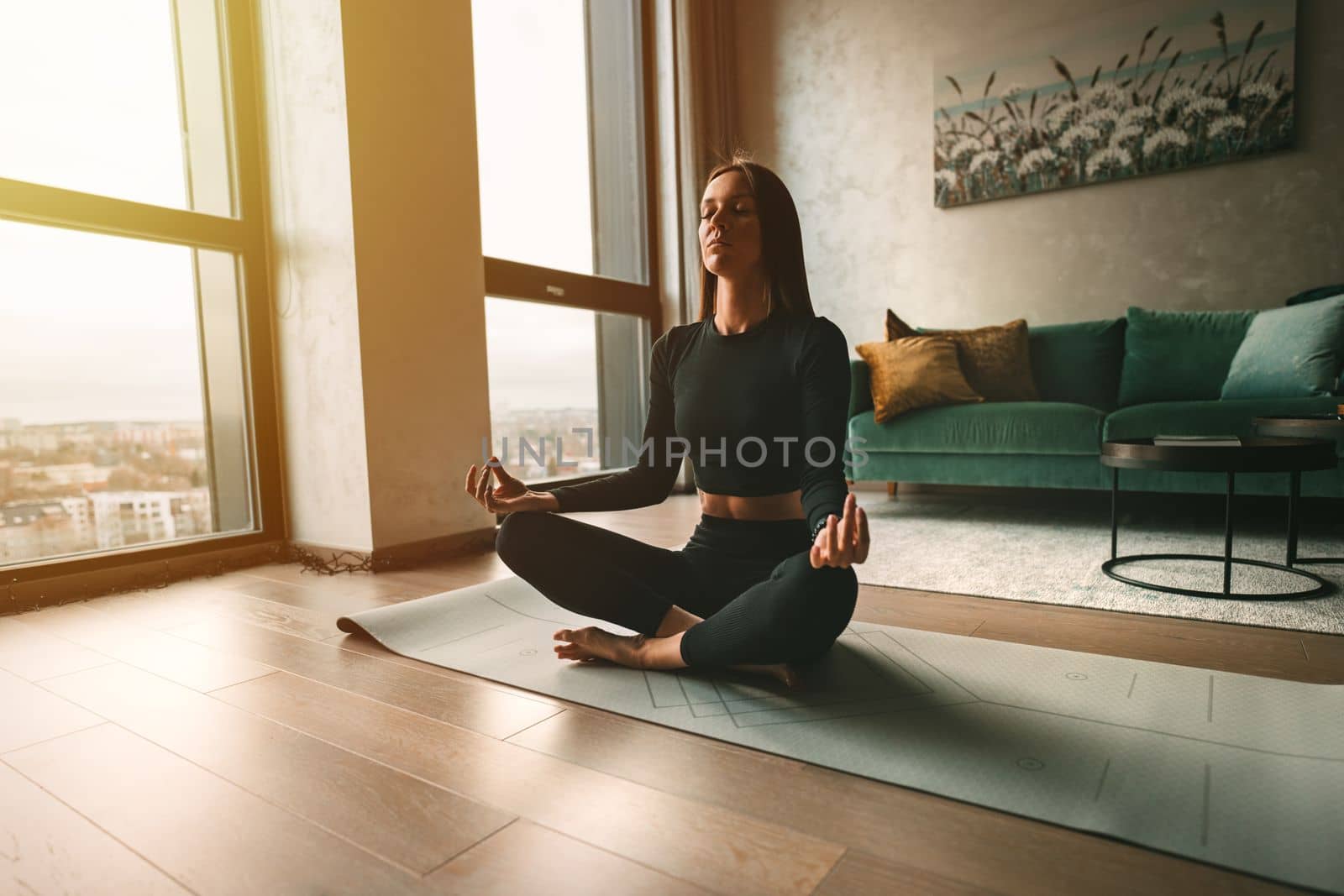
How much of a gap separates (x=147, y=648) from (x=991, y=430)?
2886mm

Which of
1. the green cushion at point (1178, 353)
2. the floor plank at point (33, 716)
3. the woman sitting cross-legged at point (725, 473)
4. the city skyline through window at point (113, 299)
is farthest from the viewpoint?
the green cushion at point (1178, 353)

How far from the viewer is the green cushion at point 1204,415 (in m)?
2.51

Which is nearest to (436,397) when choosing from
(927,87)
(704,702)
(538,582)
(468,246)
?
(468,246)

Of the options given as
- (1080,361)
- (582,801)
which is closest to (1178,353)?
(1080,361)

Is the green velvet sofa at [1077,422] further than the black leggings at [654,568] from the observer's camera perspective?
Yes

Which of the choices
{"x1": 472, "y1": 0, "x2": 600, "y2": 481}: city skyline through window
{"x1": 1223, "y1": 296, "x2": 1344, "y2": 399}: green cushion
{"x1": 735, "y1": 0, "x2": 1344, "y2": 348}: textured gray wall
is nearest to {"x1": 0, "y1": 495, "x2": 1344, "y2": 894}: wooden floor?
{"x1": 1223, "y1": 296, "x2": 1344, "y2": 399}: green cushion

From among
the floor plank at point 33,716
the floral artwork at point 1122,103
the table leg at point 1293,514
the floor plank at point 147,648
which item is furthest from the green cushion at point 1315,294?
the floor plank at point 33,716

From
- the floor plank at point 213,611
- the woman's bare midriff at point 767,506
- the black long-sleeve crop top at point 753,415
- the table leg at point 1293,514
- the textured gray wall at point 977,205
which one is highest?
the textured gray wall at point 977,205

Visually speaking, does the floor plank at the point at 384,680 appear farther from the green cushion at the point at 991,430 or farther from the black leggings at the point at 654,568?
the green cushion at the point at 991,430

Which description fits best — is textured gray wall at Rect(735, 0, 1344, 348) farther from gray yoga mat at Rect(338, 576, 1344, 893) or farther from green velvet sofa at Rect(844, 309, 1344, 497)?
gray yoga mat at Rect(338, 576, 1344, 893)

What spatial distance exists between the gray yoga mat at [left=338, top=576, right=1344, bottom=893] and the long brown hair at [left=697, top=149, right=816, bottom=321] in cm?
69

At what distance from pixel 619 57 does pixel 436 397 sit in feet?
8.72

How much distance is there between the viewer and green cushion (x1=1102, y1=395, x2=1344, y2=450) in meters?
2.51

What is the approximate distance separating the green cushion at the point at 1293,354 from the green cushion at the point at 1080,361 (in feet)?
1.70
